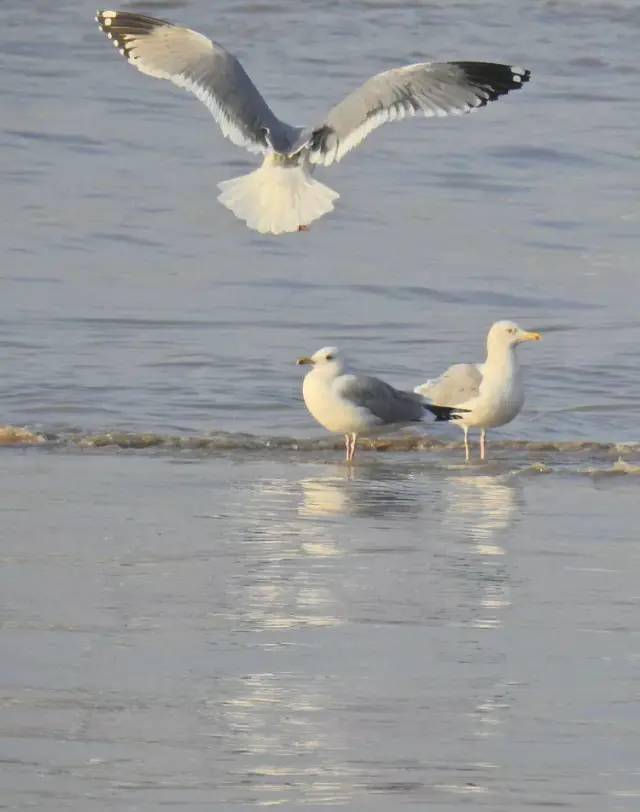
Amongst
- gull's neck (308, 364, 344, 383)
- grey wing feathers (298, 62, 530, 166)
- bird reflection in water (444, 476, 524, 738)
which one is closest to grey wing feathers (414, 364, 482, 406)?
gull's neck (308, 364, 344, 383)

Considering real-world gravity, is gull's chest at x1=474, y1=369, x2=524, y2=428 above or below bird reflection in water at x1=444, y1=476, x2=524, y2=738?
above

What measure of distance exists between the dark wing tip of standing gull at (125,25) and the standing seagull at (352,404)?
1.88 m

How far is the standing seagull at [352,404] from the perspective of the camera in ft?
27.3

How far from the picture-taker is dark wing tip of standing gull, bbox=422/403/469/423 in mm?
8430

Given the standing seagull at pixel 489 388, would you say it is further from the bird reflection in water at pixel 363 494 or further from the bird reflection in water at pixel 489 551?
the bird reflection in water at pixel 489 551

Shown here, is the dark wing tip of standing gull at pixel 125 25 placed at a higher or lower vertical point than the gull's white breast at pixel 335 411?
higher

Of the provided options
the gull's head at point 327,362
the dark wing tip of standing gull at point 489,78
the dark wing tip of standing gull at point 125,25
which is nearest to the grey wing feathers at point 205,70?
the dark wing tip of standing gull at point 125,25

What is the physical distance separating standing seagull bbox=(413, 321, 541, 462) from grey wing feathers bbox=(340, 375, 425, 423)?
19cm

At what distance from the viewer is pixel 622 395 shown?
9.75 m

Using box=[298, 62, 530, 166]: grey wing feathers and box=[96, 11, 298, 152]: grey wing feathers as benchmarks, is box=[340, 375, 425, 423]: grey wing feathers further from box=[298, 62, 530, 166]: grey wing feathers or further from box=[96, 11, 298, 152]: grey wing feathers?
box=[96, 11, 298, 152]: grey wing feathers

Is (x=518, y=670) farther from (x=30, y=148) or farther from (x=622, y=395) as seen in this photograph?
(x=30, y=148)

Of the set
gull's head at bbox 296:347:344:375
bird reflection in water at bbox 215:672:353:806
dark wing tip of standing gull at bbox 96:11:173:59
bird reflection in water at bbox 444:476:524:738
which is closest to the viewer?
bird reflection in water at bbox 215:672:353:806

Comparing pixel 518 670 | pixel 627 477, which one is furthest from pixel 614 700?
pixel 627 477

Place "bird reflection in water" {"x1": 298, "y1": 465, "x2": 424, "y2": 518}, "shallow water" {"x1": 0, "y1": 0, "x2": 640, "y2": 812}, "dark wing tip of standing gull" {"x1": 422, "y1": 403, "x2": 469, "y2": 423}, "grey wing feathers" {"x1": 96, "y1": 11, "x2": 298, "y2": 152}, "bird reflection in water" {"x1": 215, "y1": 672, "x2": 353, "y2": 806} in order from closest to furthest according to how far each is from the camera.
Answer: "bird reflection in water" {"x1": 215, "y1": 672, "x2": 353, "y2": 806} < "shallow water" {"x1": 0, "y1": 0, "x2": 640, "y2": 812} < "bird reflection in water" {"x1": 298, "y1": 465, "x2": 424, "y2": 518} < "dark wing tip of standing gull" {"x1": 422, "y1": 403, "x2": 469, "y2": 423} < "grey wing feathers" {"x1": 96, "y1": 11, "x2": 298, "y2": 152}
